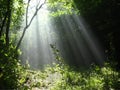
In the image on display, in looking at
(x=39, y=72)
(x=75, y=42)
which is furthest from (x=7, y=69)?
(x=75, y=42)

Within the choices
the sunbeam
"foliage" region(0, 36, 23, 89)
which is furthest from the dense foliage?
the sunbeam

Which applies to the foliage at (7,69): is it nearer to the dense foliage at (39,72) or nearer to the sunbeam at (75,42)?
the dense foliage at (39,72)

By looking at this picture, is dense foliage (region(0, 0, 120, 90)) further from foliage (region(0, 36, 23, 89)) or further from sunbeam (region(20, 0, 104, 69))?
sunbeam (region(20, 0, 104, 69))

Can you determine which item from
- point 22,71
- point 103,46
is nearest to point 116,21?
point 103,46

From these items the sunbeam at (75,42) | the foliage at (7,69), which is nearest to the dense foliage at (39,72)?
the foliage at (7,69)

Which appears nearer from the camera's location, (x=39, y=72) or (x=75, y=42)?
(x=39, y=72)

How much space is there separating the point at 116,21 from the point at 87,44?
7130mm

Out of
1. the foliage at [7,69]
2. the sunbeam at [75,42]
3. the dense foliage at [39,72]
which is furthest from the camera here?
the sunbeam at [75,42]

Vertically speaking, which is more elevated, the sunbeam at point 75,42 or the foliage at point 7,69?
the foliage at point 7,69

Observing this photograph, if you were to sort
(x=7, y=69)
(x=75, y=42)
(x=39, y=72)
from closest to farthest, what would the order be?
(x=7, y=69) < (x=39, y=72) < (x=75, y=42)

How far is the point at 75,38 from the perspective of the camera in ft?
95.2

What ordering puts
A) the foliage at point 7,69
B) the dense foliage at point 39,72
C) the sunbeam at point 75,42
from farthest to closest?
the sunbeam at point 75,42, the dense foliage at point 39,72, the foliage at point 7,69

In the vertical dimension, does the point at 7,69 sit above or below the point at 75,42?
above

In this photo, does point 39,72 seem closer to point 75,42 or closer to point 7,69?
point 7,69
